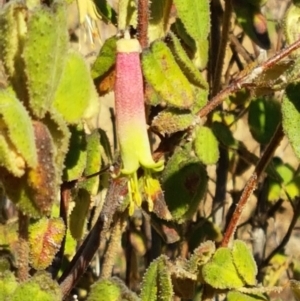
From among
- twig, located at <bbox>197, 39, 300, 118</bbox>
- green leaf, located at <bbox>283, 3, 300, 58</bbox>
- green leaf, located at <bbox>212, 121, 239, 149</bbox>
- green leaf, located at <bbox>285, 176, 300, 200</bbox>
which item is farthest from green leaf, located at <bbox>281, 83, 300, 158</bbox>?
green leaf, located at <bbox>285, 176, 300, 200</bbox>

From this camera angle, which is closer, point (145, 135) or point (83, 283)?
point (145, 135)

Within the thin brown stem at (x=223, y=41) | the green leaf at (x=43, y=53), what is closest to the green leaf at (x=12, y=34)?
the green leaf at (x=43, y=53)

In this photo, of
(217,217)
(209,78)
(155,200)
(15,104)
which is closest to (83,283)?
(217,217)

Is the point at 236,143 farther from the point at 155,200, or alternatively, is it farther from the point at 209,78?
the point at 155,200

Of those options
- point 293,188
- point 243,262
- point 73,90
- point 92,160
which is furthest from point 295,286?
point 293,188

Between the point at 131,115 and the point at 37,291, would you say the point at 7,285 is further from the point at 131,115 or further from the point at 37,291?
the point at 131,115
